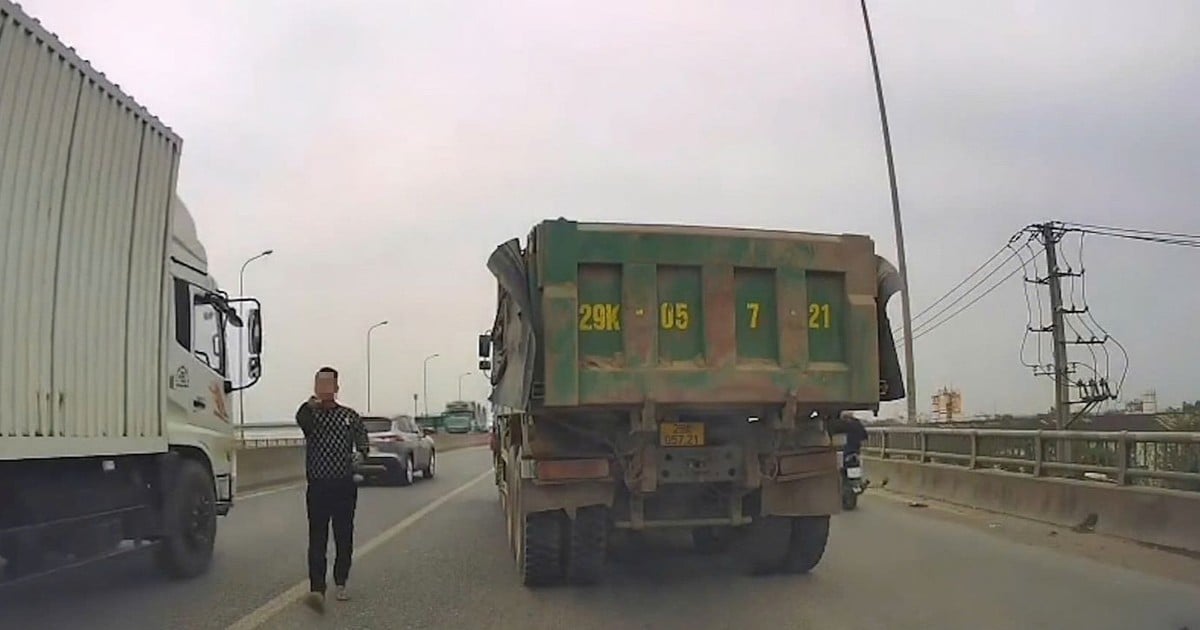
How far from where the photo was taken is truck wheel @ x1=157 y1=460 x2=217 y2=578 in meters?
10.1

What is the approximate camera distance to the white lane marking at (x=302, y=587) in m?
8.22

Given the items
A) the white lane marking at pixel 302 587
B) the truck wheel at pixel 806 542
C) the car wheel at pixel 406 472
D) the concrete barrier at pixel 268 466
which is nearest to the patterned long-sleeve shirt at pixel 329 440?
the white lane marking at pixel 302 587

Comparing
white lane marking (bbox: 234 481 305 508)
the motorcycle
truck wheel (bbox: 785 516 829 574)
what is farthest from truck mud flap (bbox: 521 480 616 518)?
white lane marking (bbox: 234 481 305 508)

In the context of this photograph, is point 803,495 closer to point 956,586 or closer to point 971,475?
point 956,586

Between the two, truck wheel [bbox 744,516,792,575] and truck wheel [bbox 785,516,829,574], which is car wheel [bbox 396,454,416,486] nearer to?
truck wheel [bbox 744,516,792,575]

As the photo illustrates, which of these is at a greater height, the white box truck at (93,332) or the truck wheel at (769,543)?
the white box truck at (93,332)

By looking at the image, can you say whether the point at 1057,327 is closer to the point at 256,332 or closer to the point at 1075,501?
the point at 1075,501

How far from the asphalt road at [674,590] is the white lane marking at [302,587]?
3 cm

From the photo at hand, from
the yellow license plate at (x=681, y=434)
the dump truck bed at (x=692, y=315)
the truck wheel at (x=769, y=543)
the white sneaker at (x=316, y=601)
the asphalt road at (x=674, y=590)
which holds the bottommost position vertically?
the asphalt road at (x=674, y=590)

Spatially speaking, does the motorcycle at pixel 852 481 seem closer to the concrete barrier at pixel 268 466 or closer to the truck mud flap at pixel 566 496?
the truck mud flap at pixel 566 496

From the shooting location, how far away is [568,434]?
366 inches

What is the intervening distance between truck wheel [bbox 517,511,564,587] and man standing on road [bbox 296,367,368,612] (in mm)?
1421

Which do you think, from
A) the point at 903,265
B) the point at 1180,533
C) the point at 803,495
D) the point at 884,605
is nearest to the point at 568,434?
the point at 803,495

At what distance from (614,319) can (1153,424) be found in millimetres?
13954
